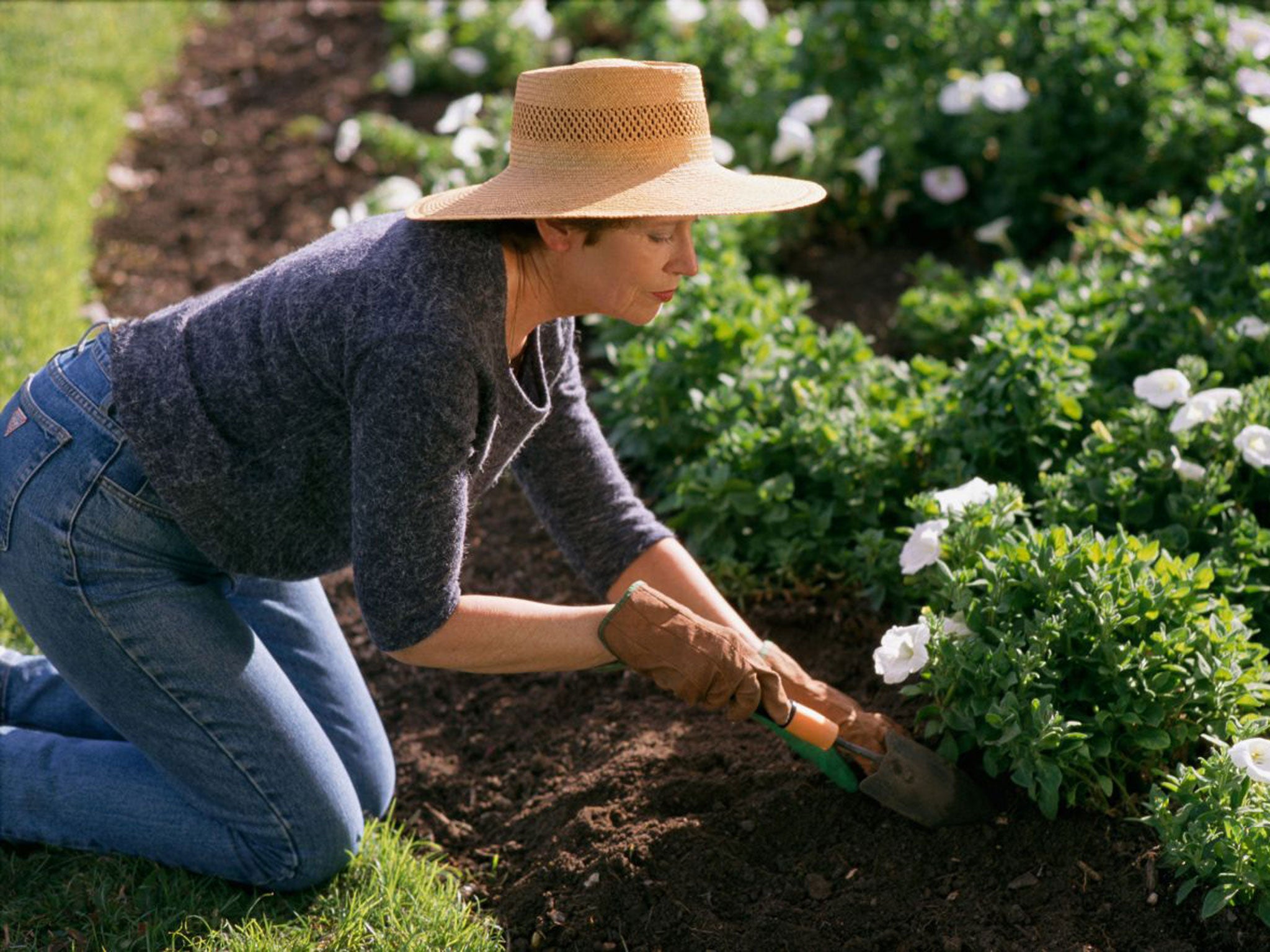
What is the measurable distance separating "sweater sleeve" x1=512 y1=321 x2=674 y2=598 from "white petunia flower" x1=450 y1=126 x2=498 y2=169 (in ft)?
6.48

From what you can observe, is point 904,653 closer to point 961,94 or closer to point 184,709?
point 184,709

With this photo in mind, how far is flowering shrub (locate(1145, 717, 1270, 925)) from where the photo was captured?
2.23m

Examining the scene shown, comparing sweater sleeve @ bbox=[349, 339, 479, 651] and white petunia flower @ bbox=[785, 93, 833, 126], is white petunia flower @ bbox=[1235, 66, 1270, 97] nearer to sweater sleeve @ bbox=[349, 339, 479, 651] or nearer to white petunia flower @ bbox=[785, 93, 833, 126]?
white petunia flower @ bbox=[785, 93, 833, 126]

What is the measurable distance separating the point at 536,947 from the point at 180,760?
692 mm

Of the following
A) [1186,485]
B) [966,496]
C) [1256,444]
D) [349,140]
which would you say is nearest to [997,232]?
[1186,485]

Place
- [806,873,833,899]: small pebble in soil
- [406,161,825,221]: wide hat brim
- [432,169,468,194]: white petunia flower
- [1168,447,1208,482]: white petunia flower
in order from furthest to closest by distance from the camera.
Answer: [432,169,468,194]: white petunia flower → [1168,447,1208,482]: white petunia flower → [806,873,833,899]: small pebble in soil → [406,161,825,221]: wide hat brim

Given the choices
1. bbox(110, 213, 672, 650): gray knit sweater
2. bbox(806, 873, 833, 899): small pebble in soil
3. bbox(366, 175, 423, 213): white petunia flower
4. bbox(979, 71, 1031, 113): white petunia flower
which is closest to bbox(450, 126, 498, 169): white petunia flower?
bbox(366, 175, 423, 213): white petunia flower

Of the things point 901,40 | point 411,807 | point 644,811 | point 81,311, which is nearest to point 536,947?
point 644,811

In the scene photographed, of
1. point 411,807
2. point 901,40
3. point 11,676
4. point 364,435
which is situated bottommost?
point 411,807

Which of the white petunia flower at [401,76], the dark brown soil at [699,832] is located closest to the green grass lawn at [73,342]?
the dark brown soil at [699,832]

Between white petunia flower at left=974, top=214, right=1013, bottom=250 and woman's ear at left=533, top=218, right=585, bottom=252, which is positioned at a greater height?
woman's ear at left=533, top=218, right=585, bottom=252

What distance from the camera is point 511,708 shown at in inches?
129

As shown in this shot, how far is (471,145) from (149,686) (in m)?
2.45

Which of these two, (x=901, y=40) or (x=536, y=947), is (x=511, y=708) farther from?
(x=901, y=40)
